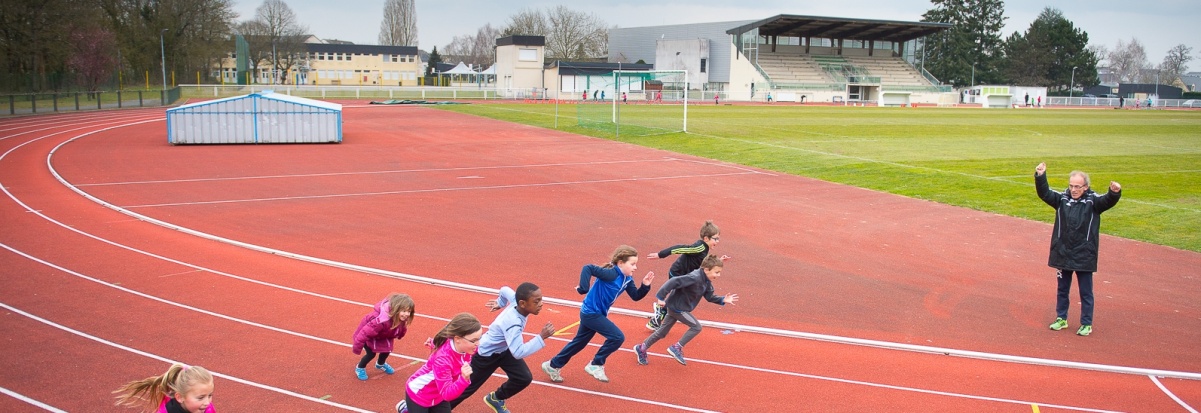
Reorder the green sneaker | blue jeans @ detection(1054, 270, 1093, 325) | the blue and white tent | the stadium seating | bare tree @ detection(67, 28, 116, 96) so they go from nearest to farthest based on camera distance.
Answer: blue jeans @ detection(1054, 270, 1093, 325), the green sneaker, the blue and white tent, bare tree @ detection(67, 28, 116, 96), the stadium seating

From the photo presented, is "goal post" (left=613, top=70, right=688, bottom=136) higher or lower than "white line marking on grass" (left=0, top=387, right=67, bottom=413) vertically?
higher

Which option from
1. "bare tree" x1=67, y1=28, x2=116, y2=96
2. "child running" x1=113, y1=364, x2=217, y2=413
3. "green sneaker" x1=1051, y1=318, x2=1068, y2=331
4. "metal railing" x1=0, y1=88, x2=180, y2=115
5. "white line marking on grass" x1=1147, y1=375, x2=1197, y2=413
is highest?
"bare tree" x1=67, y1=28, x2=116, y2=96

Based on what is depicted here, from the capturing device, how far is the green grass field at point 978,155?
19.9 m

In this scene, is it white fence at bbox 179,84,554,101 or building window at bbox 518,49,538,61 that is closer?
white fence at bbox 179,84,554,101

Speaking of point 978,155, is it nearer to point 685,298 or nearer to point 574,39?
point 685,298

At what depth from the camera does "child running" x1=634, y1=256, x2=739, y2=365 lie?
28.1 feet

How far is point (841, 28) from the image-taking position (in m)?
90.5

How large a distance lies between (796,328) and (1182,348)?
14.8 feet

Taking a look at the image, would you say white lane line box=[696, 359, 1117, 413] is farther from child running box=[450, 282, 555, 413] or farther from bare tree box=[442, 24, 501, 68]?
bare tree box=[442, 24, 501, 68]

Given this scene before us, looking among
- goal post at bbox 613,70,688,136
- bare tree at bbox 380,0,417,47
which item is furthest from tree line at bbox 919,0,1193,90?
bare tree at bbox 380,0,417,47

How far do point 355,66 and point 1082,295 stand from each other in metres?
119

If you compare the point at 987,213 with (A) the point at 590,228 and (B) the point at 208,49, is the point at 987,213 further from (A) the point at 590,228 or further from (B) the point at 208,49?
(B) the point at 208,49

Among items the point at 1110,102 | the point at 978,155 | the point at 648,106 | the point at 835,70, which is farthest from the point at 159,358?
the point at 1110,102

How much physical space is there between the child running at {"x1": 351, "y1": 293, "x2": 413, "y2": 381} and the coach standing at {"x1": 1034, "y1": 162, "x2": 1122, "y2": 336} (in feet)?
24.8
